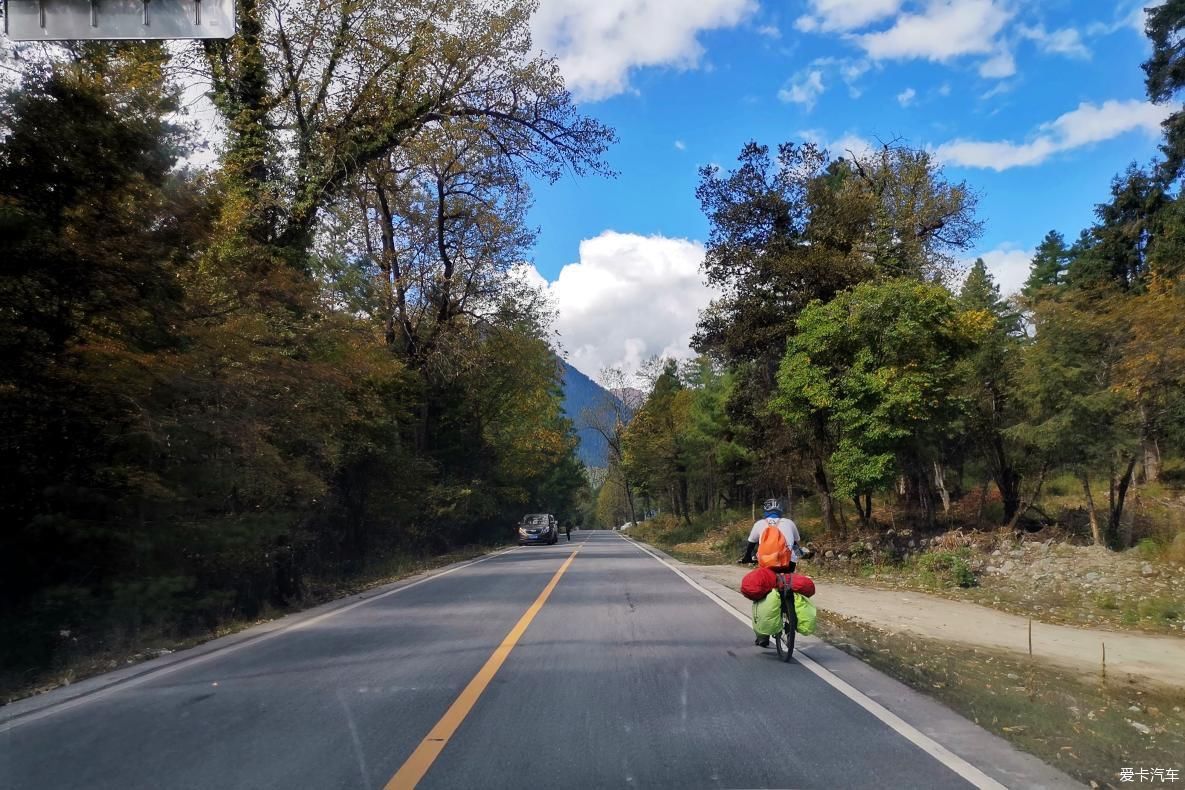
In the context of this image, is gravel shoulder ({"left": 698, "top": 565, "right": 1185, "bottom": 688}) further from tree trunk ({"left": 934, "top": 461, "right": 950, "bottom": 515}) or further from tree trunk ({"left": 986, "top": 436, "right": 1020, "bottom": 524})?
tree trunk ({"left": 934, "top": 461, "right": 950, "bottom": 515})

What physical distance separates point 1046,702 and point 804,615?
7.59ft

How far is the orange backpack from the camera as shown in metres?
9.31

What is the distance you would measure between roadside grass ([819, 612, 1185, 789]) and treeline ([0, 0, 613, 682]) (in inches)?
358

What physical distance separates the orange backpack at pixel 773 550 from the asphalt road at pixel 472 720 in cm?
105

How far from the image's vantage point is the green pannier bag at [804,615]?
9094 mm

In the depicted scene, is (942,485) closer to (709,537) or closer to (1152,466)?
(1152,466)

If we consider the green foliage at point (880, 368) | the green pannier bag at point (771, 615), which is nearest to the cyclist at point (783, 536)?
the green pannier bag at point (771, 615)

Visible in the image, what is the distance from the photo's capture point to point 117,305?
10.9 meters

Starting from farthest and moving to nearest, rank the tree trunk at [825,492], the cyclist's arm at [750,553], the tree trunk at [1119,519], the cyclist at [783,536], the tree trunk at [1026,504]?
the tree trunk at [1026,504] → the tree trunk at [825,492] → the tree trunk at [1119,519] → the cyclist's arm at [750,553] → the cyclist at [783,536]

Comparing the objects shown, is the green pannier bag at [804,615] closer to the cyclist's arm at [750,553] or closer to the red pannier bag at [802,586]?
the red pannier bag at [802,586]

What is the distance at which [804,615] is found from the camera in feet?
30.0

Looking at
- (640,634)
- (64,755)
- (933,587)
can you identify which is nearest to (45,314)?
(64,755)

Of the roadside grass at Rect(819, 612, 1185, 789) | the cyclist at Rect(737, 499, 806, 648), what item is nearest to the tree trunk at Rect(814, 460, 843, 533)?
the roadside grass at Rect(819, 612, 1185, 789)

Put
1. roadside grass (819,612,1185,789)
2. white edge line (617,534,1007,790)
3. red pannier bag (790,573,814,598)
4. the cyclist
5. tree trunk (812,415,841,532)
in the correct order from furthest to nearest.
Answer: tree trunk (812,415,841,532)
the cyclist
red pannier bag (790,573,814,598)
roadside grass (819,612,1185,789)
white edge line (617,534,1007,790)
